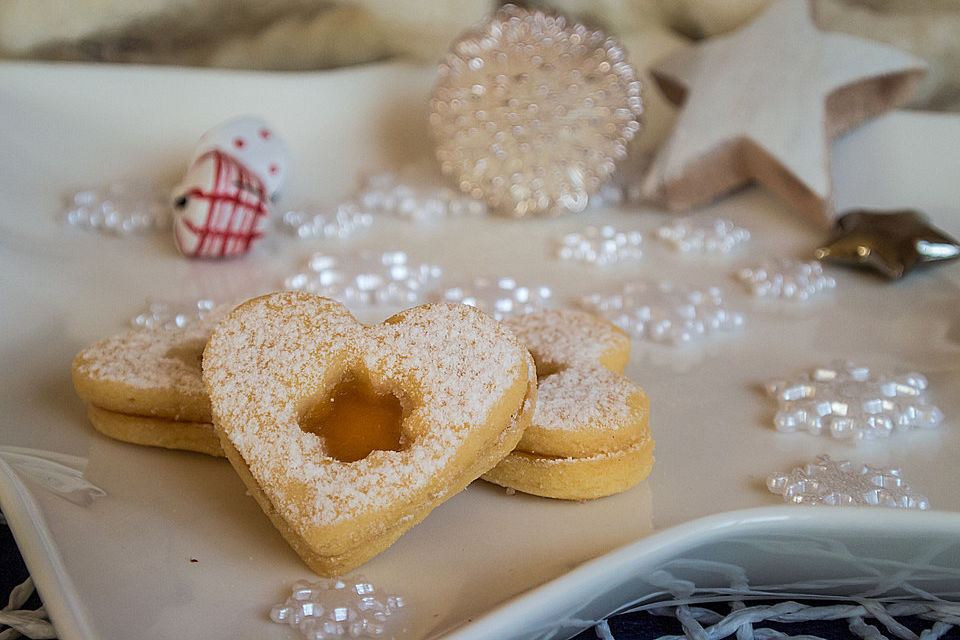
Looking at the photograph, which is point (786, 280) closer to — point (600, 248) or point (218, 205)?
point (600, 248)

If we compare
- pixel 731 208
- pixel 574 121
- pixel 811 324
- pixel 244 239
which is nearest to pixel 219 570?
pixel 244 239

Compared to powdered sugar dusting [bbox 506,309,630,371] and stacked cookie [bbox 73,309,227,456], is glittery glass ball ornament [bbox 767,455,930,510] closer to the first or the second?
powdered sugar dusting [bbox 506,309,630,371]

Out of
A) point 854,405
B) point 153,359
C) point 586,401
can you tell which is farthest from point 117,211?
point 854,405

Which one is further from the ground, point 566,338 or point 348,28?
point 348,28

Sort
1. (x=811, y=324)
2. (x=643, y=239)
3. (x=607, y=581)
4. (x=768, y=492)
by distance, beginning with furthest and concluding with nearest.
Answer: (x=643, y=239), (x=811, y=324), (x=768, y=492), (x=607, y=581)

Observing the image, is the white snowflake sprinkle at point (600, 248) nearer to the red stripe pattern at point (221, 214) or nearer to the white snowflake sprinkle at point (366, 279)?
the white snowflake sprinkle at point (366, 279)

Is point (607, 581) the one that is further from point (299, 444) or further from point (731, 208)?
point (731, 208)

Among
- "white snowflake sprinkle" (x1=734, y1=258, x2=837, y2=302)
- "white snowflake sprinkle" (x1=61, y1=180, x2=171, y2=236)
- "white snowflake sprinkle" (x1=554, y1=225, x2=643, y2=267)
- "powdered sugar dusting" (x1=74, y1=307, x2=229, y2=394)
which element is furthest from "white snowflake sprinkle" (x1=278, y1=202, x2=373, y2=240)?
"white snowflake sprinkle" (x1=734, y1=258, x2=837, y2=302)
